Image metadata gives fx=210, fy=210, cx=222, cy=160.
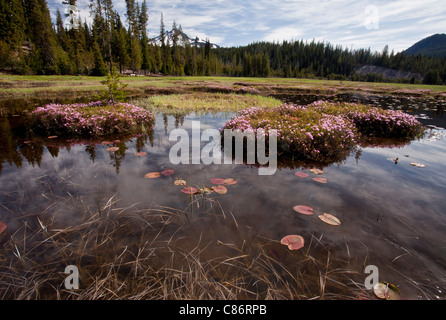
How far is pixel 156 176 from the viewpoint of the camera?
5.04 m

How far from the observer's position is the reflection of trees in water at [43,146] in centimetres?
611

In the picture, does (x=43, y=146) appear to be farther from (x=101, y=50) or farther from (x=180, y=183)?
(x=101, y=50)

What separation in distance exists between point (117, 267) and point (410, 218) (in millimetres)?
4790

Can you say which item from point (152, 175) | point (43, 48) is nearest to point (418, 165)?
point (152, 175)

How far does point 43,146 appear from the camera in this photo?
732 cm

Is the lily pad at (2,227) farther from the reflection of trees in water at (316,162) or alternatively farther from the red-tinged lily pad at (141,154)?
the reflection of trees in water at (316,162)

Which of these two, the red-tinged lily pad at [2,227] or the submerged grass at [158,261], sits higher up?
the red-tinged lily pad at [2,227]

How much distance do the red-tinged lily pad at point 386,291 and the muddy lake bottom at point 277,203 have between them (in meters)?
0.09

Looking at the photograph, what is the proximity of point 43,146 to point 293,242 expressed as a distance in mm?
8615

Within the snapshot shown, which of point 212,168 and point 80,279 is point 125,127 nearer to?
point 212,168

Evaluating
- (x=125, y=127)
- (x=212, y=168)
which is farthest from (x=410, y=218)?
(x=125, y=127)

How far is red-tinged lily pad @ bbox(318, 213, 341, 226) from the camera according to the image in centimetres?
347

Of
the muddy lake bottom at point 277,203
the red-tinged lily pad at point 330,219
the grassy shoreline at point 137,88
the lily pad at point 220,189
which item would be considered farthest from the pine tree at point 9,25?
the red-tinged lily pad at point 330,219

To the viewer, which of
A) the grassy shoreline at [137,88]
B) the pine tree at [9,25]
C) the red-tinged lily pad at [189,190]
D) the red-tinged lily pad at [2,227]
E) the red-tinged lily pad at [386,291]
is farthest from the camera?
the pine tree at [9,25]
